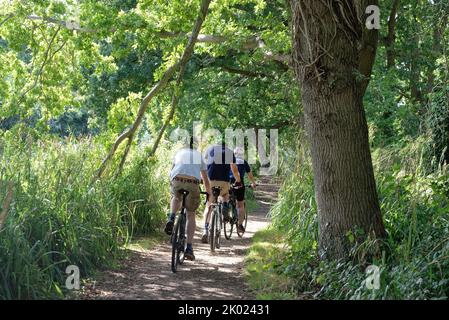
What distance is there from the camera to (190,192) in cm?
981

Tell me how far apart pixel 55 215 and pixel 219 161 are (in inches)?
181

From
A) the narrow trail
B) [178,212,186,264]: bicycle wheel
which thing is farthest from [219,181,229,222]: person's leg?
[178,212,186,264]: bicycle wheel

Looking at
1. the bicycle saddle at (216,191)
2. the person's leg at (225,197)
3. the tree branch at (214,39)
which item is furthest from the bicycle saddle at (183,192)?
the tree branch at (214,39)

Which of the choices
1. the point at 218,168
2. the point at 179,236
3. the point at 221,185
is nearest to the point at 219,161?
the point at 218,168

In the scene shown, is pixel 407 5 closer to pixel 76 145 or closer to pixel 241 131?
pixel 241 131

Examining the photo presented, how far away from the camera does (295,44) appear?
8406mm

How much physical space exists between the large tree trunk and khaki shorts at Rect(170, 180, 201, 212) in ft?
7.17

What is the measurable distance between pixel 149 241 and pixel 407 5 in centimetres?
1301

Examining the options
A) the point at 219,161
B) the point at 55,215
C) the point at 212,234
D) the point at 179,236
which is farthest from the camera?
the point at 219,161

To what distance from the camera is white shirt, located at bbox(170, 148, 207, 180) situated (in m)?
9.72

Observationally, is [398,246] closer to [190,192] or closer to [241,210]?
[190,192]

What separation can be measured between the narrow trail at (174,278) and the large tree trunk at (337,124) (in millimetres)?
1401

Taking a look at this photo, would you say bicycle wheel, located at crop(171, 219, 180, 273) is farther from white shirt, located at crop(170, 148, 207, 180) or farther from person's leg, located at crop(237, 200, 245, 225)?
person's leg, located at crop(237, 200, 245, 225)
